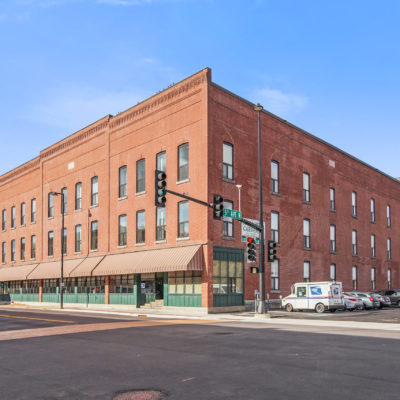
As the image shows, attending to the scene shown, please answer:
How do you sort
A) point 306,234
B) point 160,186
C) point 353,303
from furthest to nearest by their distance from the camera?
point 306,234 → point 353,303 → point 160,186

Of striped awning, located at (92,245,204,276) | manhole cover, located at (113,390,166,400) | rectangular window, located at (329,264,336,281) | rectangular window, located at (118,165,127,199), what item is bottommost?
manhole cover, located at (113,390,166,400)

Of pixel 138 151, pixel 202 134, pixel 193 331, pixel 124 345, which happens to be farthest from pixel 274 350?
pixel 138 151

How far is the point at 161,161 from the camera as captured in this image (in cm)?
3697

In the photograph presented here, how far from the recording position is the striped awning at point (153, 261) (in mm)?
31469

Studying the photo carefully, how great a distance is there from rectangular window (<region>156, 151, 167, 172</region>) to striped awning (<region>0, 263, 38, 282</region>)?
2267 cm

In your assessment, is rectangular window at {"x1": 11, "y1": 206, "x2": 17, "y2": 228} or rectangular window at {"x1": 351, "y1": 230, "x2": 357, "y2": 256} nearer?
rectangular window at {"x1": 351, "y1": 230, "x2": 357, "y2": 256}

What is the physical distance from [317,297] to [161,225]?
12.2 meters

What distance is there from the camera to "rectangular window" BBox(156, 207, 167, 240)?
35938mm

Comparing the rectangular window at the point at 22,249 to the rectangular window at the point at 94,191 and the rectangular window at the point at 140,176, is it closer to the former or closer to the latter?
the rectangular window at the point at 94,191

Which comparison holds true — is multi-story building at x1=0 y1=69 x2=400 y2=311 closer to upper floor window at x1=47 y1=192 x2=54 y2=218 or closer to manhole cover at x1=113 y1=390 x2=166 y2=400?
upper floor window at x1=47 y1=192 x2=54 y2=218

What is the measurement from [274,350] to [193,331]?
682 cm

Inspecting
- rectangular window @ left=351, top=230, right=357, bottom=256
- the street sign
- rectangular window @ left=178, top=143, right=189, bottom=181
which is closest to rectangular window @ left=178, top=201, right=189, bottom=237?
rectangular window @ left=178, top=143, right=189, bottom=181

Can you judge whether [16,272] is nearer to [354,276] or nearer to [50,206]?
[50,206]

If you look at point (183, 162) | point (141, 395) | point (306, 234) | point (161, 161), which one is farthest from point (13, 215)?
Result: point (141, 395)
